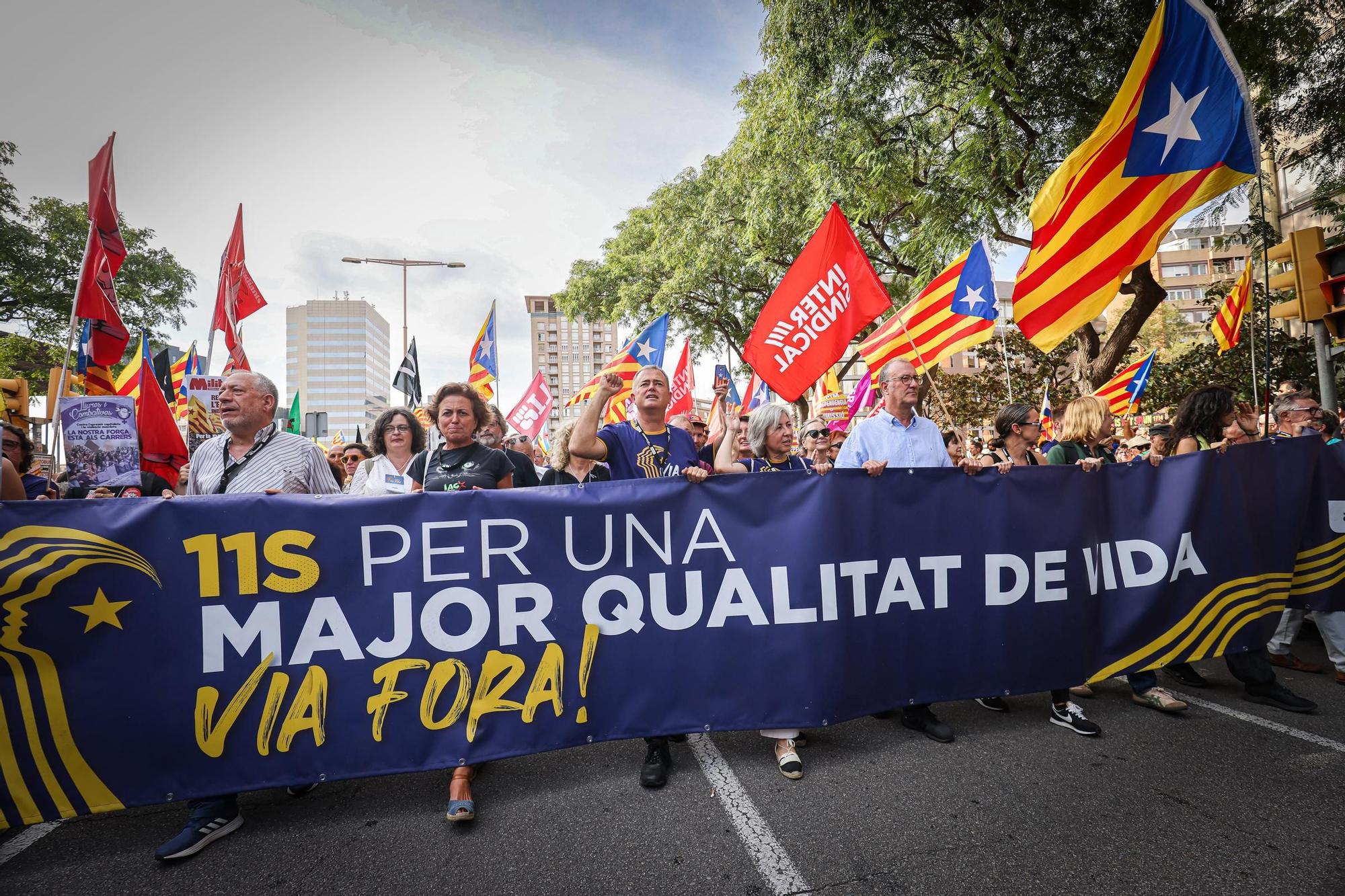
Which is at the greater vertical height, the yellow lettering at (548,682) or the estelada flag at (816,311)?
the estelada flag at (816,311)

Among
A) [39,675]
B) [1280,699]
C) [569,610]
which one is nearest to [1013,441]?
[1280,699]

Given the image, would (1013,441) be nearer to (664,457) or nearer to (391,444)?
(664,457)

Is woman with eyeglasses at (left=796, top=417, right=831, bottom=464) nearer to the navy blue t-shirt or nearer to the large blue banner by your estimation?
the large blue banner

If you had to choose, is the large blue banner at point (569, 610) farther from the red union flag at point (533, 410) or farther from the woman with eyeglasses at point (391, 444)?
the red union flag at point (533, 410)

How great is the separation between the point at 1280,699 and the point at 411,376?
39.7ft

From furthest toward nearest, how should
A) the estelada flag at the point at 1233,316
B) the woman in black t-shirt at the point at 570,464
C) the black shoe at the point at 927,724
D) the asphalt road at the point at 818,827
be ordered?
the estelada flag at the point at 1233,316
the woman in black t-shirt at the point at 570,464
the black shoe at the point at 927,724
the asphalt road at the point at 818,827

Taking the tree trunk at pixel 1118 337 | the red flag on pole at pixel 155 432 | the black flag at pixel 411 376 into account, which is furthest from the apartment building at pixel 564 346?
the red flag on pole at pixel 155 432

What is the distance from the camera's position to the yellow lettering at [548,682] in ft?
9.78

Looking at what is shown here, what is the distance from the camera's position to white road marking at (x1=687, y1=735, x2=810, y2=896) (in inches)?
90.8

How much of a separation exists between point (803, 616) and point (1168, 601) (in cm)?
230

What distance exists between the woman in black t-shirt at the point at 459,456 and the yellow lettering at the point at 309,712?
1.10 metres

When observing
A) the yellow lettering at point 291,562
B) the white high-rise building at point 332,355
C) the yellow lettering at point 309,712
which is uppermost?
the white high-rise building at point 332,355

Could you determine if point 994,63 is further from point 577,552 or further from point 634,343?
point 577,552

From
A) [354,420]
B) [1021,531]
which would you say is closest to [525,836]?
[1021,531]
